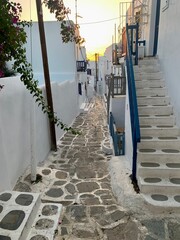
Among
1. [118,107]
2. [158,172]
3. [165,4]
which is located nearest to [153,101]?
[158,172]

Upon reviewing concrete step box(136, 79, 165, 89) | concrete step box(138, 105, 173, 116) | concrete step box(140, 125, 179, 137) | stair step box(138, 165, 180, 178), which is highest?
concrete step box(136, 79, 165, 89)

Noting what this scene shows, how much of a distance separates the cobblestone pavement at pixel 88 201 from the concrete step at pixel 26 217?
0.17 m

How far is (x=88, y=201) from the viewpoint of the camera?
12.6 ft

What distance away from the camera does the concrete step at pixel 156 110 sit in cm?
514

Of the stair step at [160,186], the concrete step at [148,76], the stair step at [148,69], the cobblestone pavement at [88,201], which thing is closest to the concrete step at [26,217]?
the cobblestone pavement at [88,201]

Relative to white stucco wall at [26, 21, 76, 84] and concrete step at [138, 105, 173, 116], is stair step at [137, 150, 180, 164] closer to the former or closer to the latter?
concrete step at [138, 105, 173, 116]

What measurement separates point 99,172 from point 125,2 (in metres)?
8.50

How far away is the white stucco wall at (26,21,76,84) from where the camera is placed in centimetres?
1293

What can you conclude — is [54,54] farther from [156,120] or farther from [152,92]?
[156,120]

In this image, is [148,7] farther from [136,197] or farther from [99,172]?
[136,197]

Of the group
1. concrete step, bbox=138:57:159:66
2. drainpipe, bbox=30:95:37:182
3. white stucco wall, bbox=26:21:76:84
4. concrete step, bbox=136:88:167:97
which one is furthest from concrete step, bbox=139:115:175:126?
white stucco wall, bbox=26:21:76:84

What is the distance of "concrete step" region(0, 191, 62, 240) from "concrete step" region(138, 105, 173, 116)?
9.72 feet

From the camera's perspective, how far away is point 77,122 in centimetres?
1191

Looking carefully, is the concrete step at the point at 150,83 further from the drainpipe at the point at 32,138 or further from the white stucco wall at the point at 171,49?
the drainpipe at the point at 32,138
